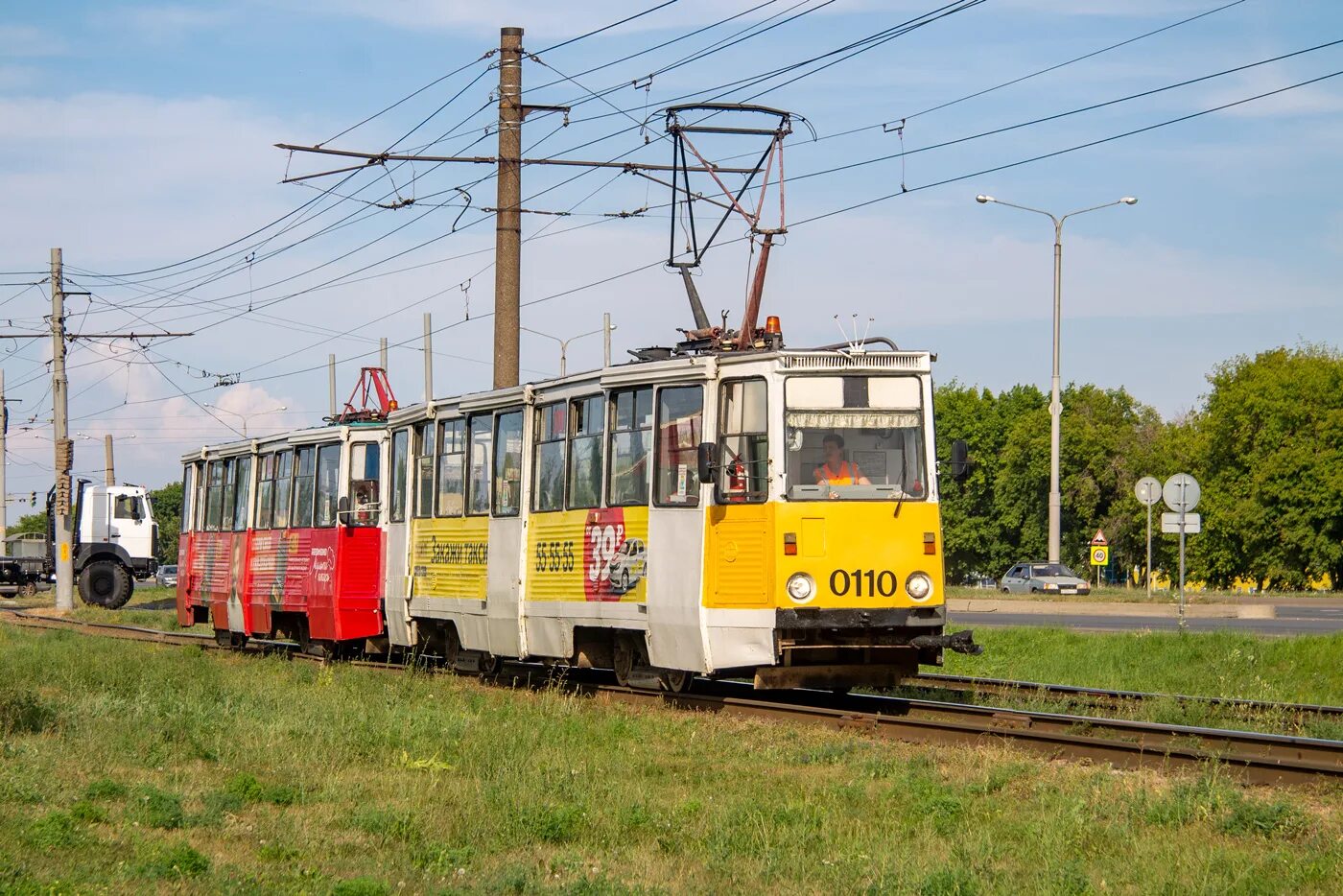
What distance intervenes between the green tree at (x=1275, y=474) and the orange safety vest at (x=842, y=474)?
2464 inches

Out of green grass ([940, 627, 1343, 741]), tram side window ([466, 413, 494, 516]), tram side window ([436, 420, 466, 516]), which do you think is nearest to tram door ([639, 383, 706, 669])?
green grass ([940, 627, 1343, 741])

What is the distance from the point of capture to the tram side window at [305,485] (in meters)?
23.4

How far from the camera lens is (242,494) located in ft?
86.8

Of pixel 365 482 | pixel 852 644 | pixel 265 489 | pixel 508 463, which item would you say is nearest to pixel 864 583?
pixel 852 644

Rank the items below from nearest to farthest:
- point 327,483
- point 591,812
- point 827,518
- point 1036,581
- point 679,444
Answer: point 591,812, point 827,518, point 679,444, point 327,483, point 1036,581

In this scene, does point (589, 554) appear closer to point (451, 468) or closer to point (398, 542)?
point (451, 468)

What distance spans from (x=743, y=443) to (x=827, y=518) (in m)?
1.04

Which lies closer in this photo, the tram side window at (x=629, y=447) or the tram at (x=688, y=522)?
the tram at (x=688, y=522)

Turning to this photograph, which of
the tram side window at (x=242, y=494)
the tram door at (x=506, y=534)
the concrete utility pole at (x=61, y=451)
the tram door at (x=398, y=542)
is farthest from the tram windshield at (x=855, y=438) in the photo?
the concrete utility pole at (x=61, y=451)

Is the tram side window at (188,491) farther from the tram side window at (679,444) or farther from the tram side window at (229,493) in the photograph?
the tram side window at (679,444)

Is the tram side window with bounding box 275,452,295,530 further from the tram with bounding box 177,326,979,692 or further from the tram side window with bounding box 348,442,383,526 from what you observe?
the tram with bounding box 177,326,979,692

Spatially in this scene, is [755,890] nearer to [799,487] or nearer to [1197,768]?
[1197,768]

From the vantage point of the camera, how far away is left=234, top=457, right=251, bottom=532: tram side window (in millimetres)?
26219

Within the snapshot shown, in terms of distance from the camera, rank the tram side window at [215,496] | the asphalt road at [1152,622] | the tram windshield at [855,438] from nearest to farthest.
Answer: the tram windshield at [855,438] → the tram side window at [215,496] → the asphalt road at [1152,622]
